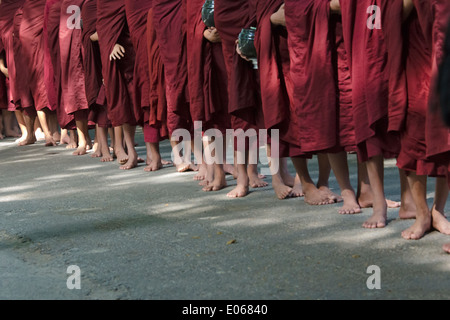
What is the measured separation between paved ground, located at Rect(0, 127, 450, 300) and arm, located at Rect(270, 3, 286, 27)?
1.18 m

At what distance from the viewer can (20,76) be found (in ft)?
35.8

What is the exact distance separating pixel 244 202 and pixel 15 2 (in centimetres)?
696

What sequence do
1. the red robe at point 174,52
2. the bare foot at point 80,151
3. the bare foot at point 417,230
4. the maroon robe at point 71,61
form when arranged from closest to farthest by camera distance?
the bare foot at point 417,230, the red robe at point 174,52, the maroon robe at point 71,61, the bare foot at point 80,151

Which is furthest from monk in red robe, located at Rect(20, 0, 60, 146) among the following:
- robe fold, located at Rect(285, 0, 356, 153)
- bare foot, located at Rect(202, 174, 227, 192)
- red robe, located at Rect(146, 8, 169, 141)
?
robe fold, located at Rect(285, 0, 356, 153)

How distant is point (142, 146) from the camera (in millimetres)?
10273

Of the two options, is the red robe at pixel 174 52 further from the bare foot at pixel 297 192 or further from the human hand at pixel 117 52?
the bare foot at pixel 297 192

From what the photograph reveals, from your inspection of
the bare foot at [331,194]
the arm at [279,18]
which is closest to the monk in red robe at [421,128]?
the bare foot at [331,194]

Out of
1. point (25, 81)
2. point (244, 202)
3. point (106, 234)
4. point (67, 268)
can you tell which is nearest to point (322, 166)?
point (244, 202)

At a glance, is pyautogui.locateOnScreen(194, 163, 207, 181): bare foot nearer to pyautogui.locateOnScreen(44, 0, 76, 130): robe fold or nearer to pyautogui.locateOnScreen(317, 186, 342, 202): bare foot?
pyautogui.locateOnScreen(317, 186, 342, 202): bare foot

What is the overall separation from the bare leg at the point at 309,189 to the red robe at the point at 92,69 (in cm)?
346

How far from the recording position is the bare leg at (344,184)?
Answer: 5.07m

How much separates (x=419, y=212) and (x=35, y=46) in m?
7.15

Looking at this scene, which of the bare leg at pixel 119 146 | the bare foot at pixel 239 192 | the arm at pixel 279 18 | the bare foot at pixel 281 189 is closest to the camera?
the arm at pixel 279 18

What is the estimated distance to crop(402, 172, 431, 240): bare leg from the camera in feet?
14.1
